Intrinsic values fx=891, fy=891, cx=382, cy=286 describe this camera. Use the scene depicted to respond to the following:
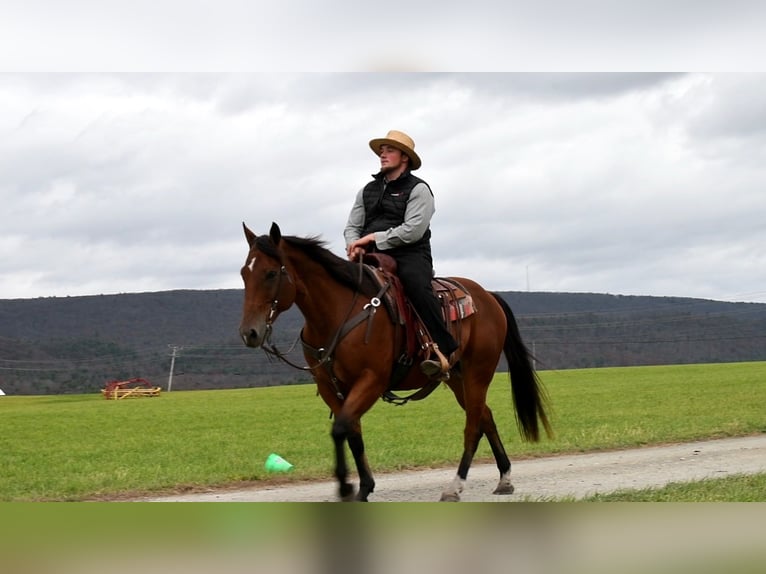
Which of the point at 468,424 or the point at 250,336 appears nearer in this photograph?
the point at 250,336

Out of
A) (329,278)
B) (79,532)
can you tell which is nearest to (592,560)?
(79,532)

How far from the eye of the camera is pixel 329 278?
354 inches

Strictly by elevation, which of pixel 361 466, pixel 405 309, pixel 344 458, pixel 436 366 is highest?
pixel 405 309

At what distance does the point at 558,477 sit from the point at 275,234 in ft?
19.1

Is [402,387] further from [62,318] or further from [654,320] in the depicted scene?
[654,320]

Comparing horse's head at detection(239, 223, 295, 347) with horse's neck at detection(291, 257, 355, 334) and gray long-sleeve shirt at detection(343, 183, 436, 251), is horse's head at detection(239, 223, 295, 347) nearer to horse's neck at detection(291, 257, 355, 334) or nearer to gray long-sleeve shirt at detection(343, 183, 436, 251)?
horse's neck at detection(291, 257, 355, 334)

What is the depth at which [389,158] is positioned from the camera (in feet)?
31.5

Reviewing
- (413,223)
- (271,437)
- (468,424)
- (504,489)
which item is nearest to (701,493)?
(504,489)

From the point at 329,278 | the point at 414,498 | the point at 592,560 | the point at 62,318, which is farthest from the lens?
the point at 62,318

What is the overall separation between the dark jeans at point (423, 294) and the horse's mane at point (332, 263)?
477mm

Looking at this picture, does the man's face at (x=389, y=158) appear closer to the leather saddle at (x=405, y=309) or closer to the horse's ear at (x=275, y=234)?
the leather saddle at (x=405, y=309)

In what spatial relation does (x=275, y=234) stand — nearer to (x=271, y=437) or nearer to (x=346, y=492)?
(x=346, y=492)

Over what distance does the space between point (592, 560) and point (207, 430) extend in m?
21.9

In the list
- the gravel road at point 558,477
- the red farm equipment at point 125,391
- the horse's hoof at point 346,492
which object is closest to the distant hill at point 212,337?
the red farm equipment at point 125,391
